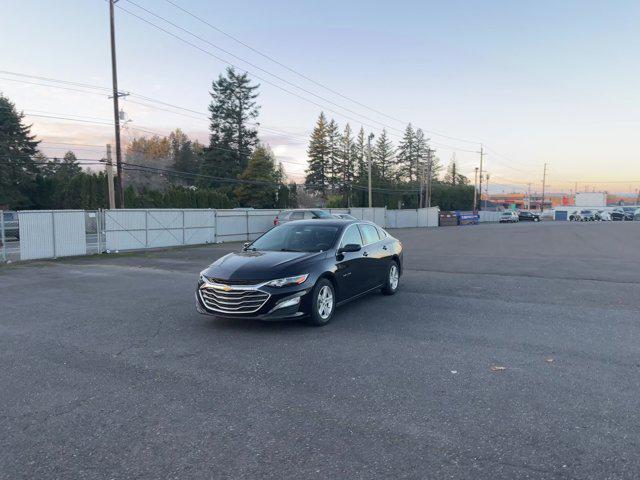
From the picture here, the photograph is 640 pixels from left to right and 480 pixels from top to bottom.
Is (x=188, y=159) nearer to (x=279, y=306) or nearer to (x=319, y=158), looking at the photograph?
(x=319, y=158)

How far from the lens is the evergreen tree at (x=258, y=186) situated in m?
60.4

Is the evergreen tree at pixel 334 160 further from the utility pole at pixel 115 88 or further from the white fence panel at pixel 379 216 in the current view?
the utility pole at pixel 115 88

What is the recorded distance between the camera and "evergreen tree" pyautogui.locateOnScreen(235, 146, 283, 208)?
6044cm

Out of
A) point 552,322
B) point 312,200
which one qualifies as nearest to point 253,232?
point 552,322

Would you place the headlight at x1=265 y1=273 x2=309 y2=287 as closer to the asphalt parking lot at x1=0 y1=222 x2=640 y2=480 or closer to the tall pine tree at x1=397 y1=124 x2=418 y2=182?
the asphalt parking lot at x1=0 y1=222 x2=640 y2=480

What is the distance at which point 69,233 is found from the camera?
1834cm

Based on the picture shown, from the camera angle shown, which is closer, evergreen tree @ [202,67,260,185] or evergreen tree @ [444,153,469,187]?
evergreen tree @ [202,67,260,185]

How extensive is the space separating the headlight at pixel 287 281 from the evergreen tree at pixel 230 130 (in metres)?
59.8

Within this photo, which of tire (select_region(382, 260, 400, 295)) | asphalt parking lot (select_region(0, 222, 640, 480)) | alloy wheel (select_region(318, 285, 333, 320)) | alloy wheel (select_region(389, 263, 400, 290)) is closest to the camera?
asphalt parking lot (select_region(0, 222, 640, 480))

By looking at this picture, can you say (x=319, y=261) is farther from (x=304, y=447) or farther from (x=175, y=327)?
(x=304, y=447)

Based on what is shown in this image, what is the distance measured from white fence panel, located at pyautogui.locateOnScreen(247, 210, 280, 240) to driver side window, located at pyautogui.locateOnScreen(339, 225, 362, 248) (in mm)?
20093

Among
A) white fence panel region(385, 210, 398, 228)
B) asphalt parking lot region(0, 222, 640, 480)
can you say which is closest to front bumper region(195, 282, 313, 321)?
asphalt parking lot region(0, 222, 640, 480)

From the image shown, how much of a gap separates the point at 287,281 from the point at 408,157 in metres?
101

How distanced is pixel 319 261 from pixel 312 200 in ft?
270
